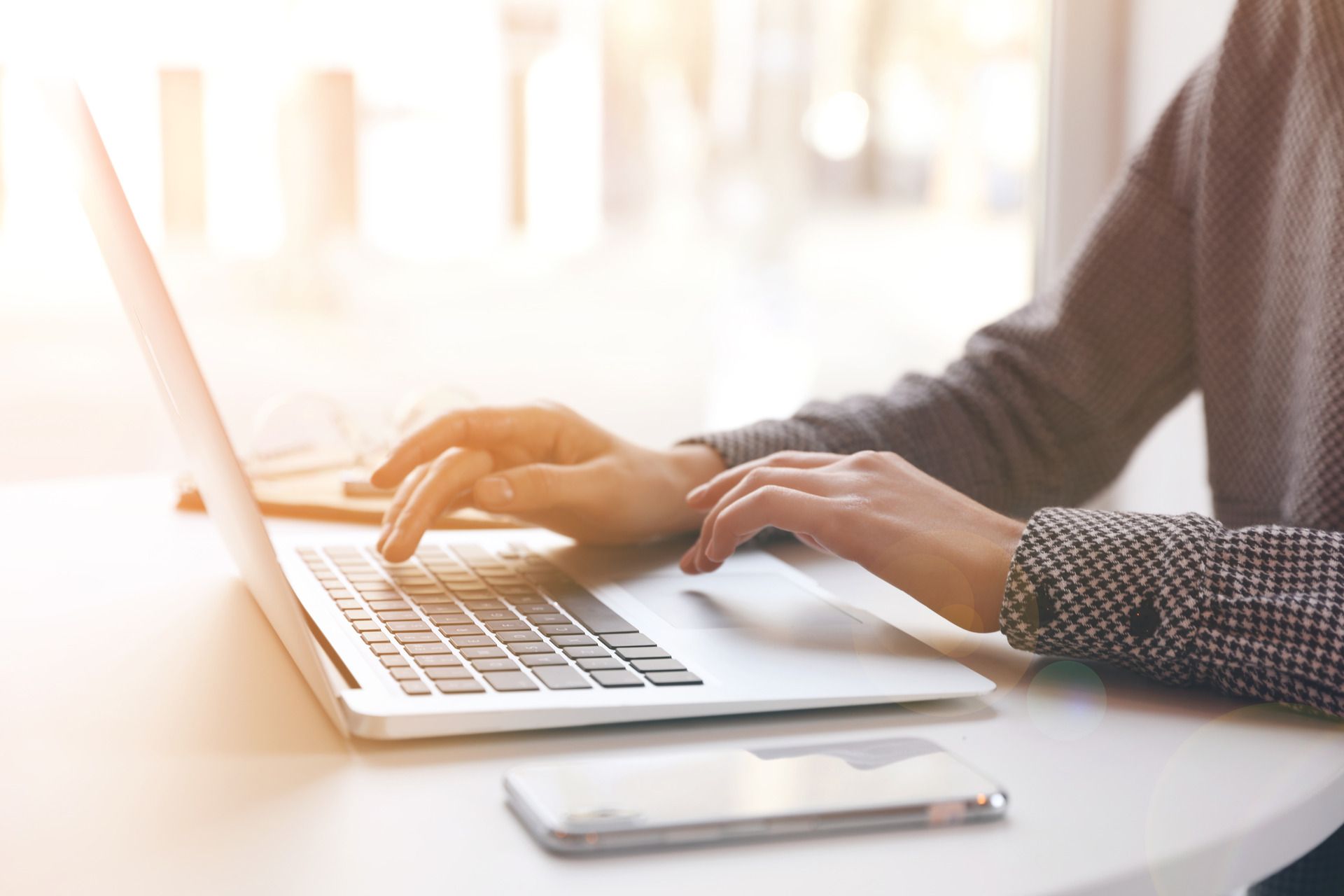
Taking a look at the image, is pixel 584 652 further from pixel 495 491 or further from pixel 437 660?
pixel 495 491

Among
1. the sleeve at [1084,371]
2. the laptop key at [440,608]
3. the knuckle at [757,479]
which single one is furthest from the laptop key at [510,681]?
the sleeve at [1084,371]

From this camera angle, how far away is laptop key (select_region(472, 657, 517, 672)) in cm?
56

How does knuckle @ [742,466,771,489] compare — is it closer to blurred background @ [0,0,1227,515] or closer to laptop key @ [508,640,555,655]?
laptop key @ [508,640,555,655]

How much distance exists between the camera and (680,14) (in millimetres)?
1871

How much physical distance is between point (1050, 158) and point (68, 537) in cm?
126

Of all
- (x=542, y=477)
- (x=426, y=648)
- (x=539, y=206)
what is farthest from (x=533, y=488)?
(x=539, y=206)

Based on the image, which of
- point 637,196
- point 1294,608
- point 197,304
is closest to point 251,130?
point 197,304

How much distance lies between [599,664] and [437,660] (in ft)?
0.23

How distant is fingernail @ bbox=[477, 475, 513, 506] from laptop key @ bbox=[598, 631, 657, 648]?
7.8 inches

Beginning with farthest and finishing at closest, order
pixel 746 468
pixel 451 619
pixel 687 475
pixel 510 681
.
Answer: pixel 687 475
pixel 746 468
pixel 451 619
pixel 510 681

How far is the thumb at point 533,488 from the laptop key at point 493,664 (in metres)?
0.23

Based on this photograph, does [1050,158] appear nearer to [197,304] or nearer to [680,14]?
[680,14]

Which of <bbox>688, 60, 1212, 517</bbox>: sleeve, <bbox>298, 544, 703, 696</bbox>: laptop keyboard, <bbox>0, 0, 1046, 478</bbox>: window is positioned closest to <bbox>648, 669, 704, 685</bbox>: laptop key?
<bbox>298, 544, 703, 696</bbox>: laptop keyboard

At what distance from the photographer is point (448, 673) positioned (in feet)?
1.80
